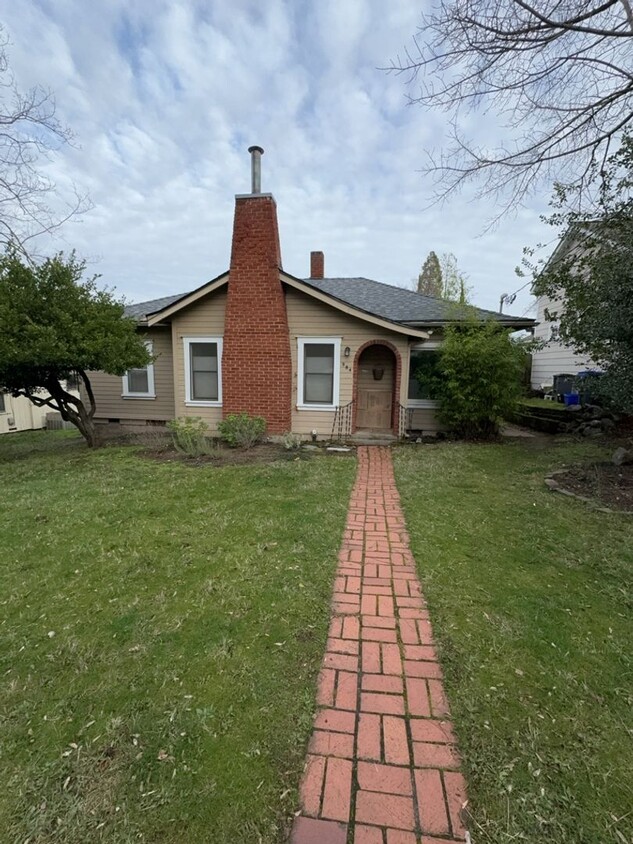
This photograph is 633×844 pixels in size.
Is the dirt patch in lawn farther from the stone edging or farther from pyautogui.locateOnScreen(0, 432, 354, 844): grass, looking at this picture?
pyautogui.locateOnScreen(0, 432, 354, 844): grass

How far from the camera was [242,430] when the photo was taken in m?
8.51

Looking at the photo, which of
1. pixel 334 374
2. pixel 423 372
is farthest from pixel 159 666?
pixel 423 372

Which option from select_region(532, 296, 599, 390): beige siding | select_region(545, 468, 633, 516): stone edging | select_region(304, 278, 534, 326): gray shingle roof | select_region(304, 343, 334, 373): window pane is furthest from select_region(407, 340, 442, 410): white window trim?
select_region(532, 296, 599, 390): beige siding

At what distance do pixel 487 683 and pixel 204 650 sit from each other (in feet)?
5.16

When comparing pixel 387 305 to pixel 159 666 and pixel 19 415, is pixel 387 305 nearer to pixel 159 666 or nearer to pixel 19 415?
pixel 159 666

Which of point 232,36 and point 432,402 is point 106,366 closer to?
point 232,36

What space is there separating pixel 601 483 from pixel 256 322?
696 cm

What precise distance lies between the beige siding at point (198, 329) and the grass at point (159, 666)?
5.03m

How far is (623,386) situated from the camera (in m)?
5.62

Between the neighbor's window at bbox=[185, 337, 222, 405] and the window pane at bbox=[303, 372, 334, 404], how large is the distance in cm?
210

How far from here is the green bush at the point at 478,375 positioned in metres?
8.54

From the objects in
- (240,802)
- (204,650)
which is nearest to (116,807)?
(240,802)

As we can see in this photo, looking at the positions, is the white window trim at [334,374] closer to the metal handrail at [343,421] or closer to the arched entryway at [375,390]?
the metal handrail at [343,421]

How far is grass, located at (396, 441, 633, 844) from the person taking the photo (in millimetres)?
1516
